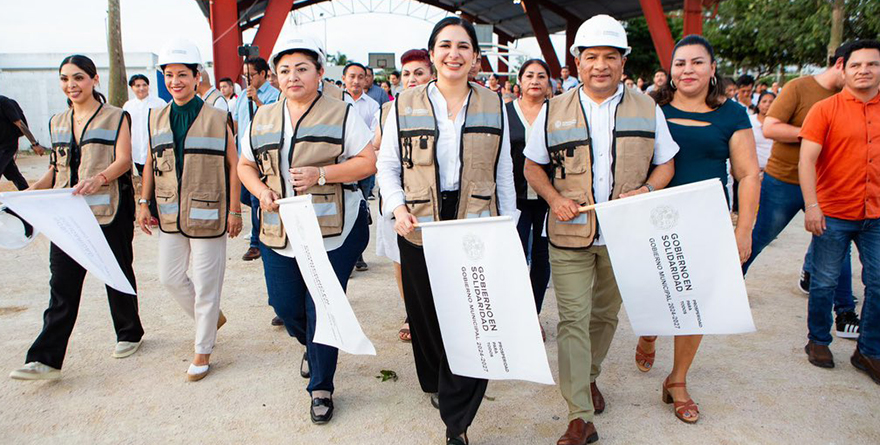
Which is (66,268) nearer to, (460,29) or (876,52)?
(460,29)

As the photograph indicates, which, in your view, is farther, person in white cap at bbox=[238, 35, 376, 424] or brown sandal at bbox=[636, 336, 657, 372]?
brown sandal at bbox=[636, 336, 657, 372]

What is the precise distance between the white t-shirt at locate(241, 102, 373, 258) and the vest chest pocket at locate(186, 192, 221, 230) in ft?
1.83

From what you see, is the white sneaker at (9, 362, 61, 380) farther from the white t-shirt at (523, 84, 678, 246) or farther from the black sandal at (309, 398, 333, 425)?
the white t-shirt at (523, 84, 678, 246)

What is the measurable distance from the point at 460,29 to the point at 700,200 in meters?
1.38

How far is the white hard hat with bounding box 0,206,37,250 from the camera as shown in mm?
3773

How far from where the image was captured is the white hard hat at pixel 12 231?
12.4 ft

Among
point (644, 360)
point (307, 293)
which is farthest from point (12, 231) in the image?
point (644, 360)

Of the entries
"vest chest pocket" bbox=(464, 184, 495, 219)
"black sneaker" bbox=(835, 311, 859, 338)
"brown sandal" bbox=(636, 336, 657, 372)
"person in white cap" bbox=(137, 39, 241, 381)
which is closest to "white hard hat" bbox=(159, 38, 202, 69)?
"person in white cap" bbox=(137, 39, 241, 381)

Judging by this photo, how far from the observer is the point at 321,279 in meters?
2.94

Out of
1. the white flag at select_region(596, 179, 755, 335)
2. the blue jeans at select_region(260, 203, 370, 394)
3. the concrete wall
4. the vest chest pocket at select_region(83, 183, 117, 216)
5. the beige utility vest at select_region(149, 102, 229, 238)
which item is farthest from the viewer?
the concrete wall

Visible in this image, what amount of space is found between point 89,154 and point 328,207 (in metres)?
1.80

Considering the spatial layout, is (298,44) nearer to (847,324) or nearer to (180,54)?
(180,54)

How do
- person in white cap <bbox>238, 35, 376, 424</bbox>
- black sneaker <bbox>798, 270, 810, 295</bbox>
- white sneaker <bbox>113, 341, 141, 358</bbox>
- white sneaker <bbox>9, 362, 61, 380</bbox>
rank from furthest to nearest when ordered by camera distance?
black sneaker <bbox>798, 270, 810, 295</bbox>
white sneaker <bbox>113, 341, 141, 358</bbox>
white sneaker <bbox>9, 362, 61, 380</bbox>
person in white cap <bbox>238, 35, 376, 424</bbox>

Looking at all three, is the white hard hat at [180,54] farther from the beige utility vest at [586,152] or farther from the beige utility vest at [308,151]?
the beige utility vest at [586,152]
